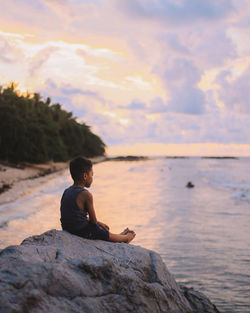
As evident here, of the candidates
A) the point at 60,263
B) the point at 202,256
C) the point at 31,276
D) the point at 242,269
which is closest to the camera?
the point at 31,276

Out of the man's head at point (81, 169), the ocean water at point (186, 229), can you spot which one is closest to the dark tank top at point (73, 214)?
the man's head at point (81, 169)

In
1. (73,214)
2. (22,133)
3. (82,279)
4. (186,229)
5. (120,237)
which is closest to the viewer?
(82,279)

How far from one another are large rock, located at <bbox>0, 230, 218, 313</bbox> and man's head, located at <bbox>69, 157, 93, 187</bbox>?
0.70 meters

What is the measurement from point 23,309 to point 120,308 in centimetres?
94

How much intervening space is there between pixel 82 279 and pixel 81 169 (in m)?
1.79

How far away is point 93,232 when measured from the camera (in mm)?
4949

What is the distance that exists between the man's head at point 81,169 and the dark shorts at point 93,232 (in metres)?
0.55

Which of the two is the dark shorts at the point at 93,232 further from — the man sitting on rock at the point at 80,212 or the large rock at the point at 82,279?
the large rock at the point at 82,279

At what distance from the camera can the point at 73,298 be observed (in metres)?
3.36

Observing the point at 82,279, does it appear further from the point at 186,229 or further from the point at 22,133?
the point at 22,133

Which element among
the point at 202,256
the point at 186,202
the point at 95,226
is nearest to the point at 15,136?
the point at 186,202

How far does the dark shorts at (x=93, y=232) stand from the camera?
4.92m

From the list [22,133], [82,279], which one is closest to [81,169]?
[82,279]

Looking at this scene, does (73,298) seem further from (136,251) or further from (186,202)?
(186,202)
